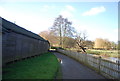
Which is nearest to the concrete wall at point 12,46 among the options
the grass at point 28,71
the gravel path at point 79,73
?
the grass at point 28,71

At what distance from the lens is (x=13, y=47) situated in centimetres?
1076

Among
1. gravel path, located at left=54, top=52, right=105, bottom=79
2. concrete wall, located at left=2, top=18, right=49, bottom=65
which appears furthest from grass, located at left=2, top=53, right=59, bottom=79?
concrete wall, located at left=2, top=18, right=49, bottom=65

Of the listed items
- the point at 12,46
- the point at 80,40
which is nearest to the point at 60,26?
the point at 80,40

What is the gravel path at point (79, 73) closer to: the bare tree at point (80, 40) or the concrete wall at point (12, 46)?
the concrete wall at point (12, 46)

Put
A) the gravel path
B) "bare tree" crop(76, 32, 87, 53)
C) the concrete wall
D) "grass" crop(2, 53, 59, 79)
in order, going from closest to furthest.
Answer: "grass" crop(2, 53, 59, 79)
the gravel path
the concrete wall
"bare tree" crop(76, 32, 87, 53)

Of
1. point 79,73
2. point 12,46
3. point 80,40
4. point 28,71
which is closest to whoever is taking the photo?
point 28,71

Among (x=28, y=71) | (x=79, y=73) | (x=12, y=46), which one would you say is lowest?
(x=79, y=73)

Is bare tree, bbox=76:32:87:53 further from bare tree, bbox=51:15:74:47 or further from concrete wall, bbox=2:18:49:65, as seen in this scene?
concrete wall, bbox=2:18:49:65

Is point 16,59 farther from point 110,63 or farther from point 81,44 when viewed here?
point 81,44

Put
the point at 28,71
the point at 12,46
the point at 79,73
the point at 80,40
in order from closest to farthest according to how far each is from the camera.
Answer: the point at 28,71
the point at 79,73
the point at 12,46
the point at 80,40

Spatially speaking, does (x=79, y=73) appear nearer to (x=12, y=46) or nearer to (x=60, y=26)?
(x=12, y=46)

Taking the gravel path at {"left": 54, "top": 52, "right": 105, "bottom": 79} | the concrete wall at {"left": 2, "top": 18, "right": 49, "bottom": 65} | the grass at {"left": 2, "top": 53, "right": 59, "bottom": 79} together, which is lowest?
the gravel path at {"left": 54, "top": 52, "right": 105, "bottom": 79}

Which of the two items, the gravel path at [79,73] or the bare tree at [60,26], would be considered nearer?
the gravel path at [79,73]

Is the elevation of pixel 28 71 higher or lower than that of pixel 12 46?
lower
